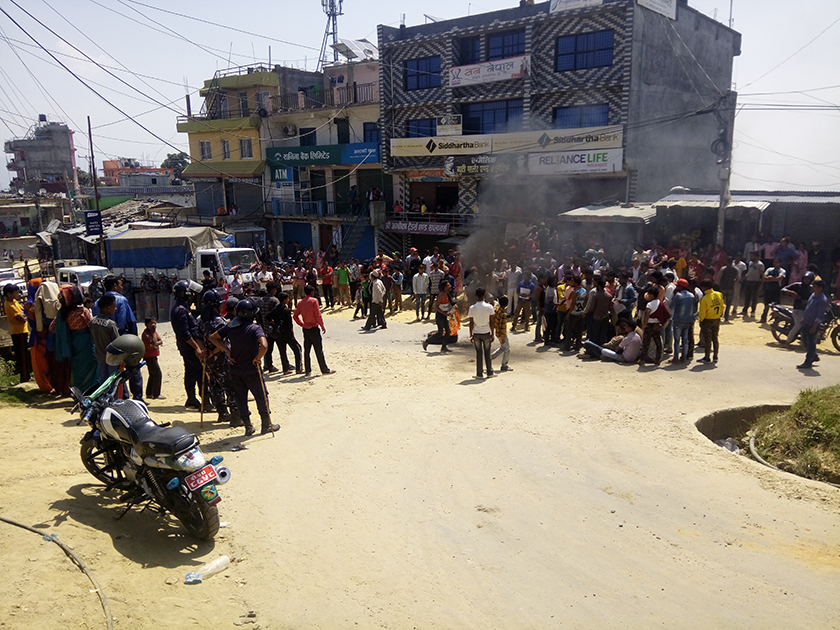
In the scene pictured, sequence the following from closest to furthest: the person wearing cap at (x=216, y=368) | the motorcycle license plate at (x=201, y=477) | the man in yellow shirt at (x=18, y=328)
Answer: the motorcycle license plate at (x=201, y=477), the person wearing cap at (x=216, y=368), the man in yellow shirt at (x=18, y=328)

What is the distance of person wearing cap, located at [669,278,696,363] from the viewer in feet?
38.1

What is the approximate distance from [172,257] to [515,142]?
1566cm

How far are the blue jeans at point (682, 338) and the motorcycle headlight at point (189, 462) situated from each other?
9.38 meters

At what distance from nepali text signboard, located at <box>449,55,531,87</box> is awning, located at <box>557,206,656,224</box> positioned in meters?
7.46

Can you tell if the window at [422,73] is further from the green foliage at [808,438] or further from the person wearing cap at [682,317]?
the green foliage at [808,438]

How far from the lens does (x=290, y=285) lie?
70.7 feet

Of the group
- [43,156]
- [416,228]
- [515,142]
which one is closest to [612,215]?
[515,142]

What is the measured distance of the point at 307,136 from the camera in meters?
38.7

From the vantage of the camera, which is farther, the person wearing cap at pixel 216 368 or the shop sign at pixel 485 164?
the shop sign at pixel 485 164

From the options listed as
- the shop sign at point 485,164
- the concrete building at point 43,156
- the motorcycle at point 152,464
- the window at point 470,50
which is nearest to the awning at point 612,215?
the shop sign at point 485,164

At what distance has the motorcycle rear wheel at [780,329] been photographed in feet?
45.1

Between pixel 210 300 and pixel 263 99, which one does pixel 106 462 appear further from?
pixel 263 99

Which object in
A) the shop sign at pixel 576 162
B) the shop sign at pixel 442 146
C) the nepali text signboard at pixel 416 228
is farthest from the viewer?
the nepali text signboard at pixel 416 228

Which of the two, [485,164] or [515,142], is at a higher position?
[515,142]
